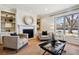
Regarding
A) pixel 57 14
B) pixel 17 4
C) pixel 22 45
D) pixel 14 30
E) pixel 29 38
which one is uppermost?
pixel 17 4

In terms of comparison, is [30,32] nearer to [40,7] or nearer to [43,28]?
[43,28]

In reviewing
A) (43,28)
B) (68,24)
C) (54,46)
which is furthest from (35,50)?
(68,24)

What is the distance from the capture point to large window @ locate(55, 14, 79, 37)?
2.55 m

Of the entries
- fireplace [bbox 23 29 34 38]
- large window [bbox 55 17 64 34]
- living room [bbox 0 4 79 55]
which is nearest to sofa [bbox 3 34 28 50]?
living room [bbox 0 4 79 55]

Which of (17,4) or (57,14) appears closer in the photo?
(17,4)

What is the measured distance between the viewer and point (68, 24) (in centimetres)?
265

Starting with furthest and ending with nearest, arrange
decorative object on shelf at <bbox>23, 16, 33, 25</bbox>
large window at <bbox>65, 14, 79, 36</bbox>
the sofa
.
A: decorative object on shelf at <bbox>23, 16, 33, 25</bbox>
the sofa
large window at <bbox>65, 14, 79, 36</bbox>

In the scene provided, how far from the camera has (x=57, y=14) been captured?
8.89ft

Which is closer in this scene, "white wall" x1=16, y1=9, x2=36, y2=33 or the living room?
the living room

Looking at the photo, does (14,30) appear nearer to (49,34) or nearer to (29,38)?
(29,38)

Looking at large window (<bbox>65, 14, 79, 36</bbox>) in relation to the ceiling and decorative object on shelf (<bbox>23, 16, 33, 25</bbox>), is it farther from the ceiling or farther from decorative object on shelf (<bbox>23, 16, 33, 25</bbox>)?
decorative object on shelf (<bbox>23, 16, 33, 25</bbox>)

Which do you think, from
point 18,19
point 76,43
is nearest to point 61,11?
point 76,43

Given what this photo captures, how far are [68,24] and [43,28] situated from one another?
744 millimetres
